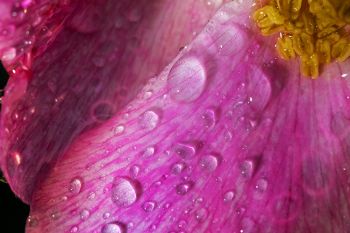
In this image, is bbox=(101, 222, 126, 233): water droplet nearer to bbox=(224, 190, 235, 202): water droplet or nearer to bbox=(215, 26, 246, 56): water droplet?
bbox=(224, 190, 235, 202): water droplet

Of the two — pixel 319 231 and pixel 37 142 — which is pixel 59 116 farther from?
pixel 319 231

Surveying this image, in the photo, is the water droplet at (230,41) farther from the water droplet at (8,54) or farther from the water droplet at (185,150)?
the water droplet at (8,54)

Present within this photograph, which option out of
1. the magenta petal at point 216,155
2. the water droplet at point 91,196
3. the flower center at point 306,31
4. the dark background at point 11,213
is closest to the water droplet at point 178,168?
the magenta petal at point 216,155

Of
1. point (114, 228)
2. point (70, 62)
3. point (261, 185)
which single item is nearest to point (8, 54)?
point (70, 62)

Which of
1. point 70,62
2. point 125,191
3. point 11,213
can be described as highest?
point 70,62

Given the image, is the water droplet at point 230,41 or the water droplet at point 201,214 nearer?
the water droplet at point 201,214

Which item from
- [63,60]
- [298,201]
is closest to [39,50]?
[63,60]

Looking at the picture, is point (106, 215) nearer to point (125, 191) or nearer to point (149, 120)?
point (125, 191)

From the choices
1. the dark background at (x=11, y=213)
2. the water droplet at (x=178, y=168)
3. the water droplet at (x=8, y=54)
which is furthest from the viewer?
the dark background at (x=11, y=213)
